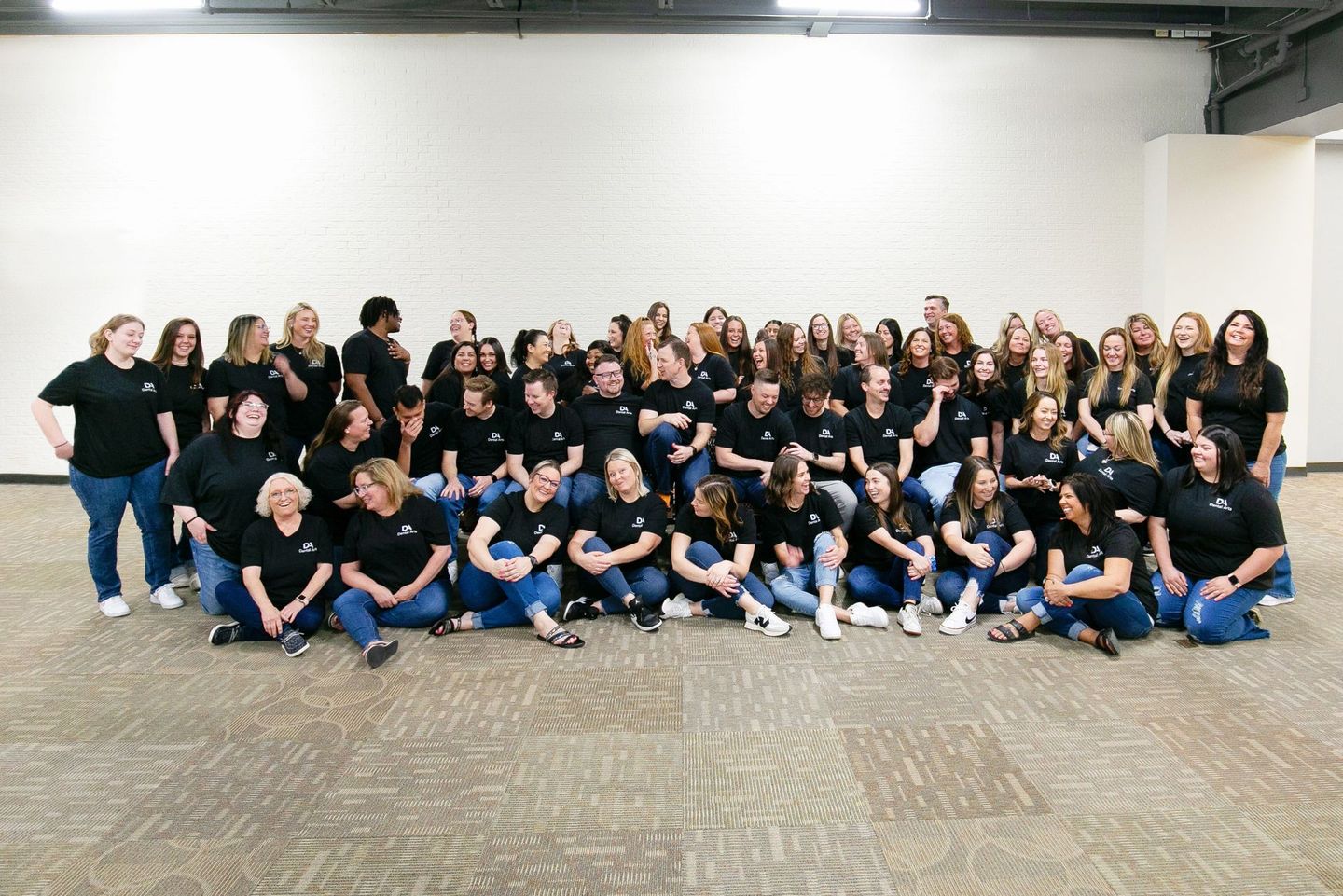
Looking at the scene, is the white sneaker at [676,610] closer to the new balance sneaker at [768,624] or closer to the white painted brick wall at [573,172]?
the new balance sneaker at [768,624]

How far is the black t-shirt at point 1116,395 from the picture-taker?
5.43m

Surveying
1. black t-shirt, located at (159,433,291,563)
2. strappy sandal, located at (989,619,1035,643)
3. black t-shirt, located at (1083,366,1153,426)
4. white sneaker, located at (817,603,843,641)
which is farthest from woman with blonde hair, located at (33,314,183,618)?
black t-shirt, located at (1083,366,1153,426)

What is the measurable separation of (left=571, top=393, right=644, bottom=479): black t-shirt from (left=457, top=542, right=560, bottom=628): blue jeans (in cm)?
96

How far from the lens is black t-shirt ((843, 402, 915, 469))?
5.37 metres

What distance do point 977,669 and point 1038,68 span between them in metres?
6.47

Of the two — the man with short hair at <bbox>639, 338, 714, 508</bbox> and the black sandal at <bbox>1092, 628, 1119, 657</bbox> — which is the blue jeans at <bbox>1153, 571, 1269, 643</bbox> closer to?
the black sandal at <bbox>1092, 628, 1119, 657</bbox>

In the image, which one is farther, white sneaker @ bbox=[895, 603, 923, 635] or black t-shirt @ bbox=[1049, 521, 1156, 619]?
white sneaker @ bbox=[895, 603, 923, 635]

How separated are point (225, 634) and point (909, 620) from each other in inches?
130

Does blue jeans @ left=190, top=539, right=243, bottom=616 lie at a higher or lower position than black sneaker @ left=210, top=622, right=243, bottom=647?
higher

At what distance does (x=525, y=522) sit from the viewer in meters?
4.65

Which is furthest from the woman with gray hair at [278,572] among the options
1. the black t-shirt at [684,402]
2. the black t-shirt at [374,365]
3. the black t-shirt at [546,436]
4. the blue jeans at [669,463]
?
the black t-shirt at [684,402]

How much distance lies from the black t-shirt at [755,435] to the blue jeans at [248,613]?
2421mm

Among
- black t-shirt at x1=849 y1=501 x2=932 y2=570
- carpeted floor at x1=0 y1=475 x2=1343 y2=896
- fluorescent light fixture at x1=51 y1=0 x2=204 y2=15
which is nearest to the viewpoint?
carpeted floor at x1=0 y1=475 x2=1343 y2=896

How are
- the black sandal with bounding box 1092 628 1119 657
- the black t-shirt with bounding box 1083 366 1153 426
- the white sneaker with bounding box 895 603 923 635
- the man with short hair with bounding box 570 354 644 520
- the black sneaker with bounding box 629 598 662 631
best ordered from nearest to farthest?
1. the black sandal with bounding box 1092 628 1119 657
2. the white sneaker with bounding box 895 603 923 635
3. the black sneaker with bounding box 629 598 662 631
4. the man with short hair with bounding box 570 354 644 520
5. the black t-shirt with bounding box 1083 366 1153 426
